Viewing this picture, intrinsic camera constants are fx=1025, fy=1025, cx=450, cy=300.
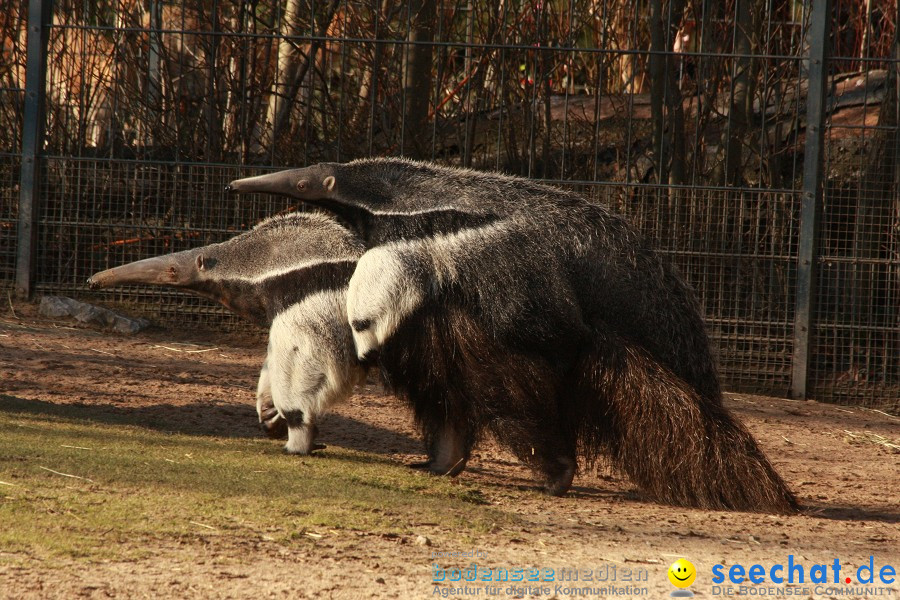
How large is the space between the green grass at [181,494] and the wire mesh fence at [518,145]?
14.0 feet

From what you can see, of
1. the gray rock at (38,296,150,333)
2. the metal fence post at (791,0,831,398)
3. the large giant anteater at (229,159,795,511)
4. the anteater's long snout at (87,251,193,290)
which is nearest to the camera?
the large giant anteater at (229,159,795,511)

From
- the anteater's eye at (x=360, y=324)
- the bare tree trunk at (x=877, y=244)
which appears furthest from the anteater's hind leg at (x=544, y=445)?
the bare tree trunk at (x=877, y=244)

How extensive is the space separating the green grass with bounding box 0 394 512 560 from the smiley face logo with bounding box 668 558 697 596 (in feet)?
2.61

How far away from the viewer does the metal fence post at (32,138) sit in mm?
9352

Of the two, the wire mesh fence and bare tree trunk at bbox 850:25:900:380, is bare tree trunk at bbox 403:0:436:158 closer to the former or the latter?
the wire mesh fence

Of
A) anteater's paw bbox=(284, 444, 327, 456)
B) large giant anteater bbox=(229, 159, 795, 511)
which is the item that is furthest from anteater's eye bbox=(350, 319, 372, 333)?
anteater's paw bbox=(284, 444, 327, 456)

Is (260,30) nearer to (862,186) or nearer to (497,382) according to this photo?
(862,186)

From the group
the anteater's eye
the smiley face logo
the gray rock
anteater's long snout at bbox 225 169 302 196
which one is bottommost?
the smiley face logo

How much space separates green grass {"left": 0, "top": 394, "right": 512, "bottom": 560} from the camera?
350 cm

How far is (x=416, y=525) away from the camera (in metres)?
3.98

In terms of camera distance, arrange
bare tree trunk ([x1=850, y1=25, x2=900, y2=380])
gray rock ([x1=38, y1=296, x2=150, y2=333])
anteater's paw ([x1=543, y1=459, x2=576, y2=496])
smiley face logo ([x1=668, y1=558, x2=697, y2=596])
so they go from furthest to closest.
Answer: gray rock ([x1=38, y1=296, x2=150, y2=333])
bare tree trunk ([x1=850, y1=25, x2=900, y2=380])
anteater's paw ([x1=543, y1=459, x2=576, y2=496])
smiley face logo ([x1=668, y1=558, x2=697, y2=596])

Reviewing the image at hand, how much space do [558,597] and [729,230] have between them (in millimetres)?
6546

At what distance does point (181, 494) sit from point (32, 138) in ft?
21.0

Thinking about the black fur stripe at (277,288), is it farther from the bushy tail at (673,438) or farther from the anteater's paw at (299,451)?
the bushy tail at (673,438)
